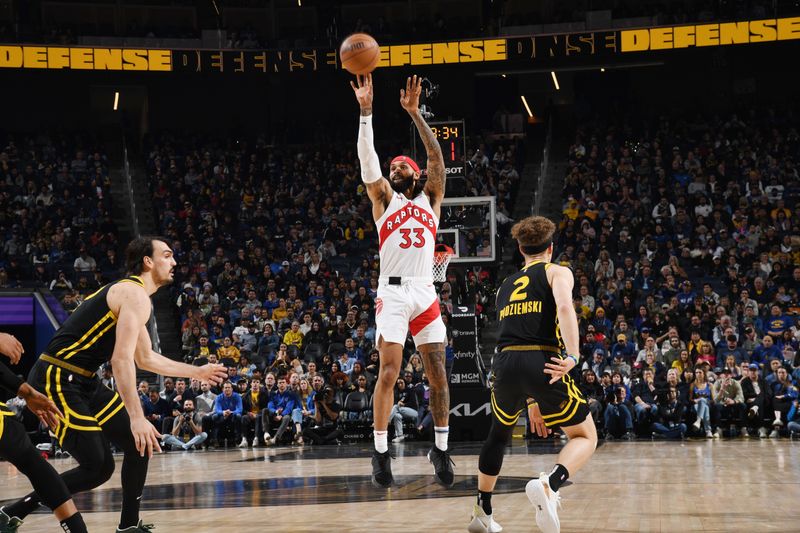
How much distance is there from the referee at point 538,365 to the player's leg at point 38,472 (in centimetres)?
229

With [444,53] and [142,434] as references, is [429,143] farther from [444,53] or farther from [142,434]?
[444,53]

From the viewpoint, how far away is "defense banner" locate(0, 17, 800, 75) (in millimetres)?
23516

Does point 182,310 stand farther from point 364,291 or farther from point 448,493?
point 448,493

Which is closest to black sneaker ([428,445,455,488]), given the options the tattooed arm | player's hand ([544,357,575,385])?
the tattooed arm

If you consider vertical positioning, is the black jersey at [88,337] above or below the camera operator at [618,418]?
above

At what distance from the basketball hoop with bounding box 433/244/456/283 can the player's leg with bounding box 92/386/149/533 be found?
5227 millimetres

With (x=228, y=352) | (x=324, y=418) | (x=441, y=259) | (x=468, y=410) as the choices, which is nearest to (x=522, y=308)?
(x=441, y=259)

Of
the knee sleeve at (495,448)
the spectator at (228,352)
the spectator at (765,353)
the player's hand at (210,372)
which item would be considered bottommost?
the spectator at (765,353)

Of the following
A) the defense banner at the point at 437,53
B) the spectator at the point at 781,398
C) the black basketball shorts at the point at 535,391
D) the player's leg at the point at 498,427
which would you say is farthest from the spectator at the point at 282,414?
the defense banner at the point at 437,53

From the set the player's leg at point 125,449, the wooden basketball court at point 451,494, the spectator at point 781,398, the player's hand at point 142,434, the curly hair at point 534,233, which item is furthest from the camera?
the spectator at point 781,398

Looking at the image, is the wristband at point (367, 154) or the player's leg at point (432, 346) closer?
the wristband at point (367, 154)

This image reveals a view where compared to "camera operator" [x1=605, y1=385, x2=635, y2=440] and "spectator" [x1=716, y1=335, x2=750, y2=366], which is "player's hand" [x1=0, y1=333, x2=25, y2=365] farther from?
"spectator" [x1=716, y1=335, x2=750, y2=366]

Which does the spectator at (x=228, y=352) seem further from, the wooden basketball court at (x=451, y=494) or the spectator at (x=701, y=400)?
the spectator at (x=701, y=400)

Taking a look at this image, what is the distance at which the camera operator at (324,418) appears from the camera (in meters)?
16.1
